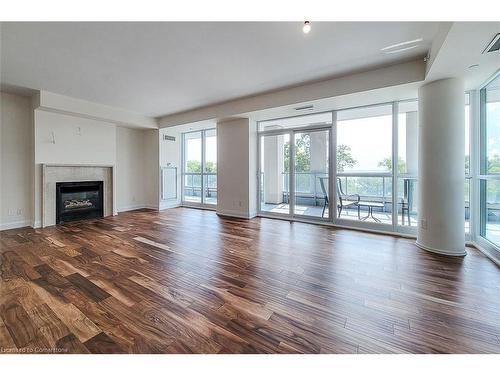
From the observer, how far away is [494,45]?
227 centimetres

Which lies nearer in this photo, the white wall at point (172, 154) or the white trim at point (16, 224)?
the white trim at point (16, 224)

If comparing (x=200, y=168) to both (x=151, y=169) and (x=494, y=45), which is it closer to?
(x=151, y=169)

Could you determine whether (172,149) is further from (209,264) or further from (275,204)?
(209,264)

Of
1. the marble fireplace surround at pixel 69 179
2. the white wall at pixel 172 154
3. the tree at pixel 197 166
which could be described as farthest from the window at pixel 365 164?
the marble fireplace surround at pixel 69 179

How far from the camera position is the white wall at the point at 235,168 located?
559 cm

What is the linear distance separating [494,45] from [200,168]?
6.52 m

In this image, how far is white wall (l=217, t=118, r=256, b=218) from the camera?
18.3ft

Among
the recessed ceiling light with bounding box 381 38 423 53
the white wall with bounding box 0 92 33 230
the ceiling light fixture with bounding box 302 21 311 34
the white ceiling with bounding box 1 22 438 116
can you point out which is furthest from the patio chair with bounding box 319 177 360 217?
the white wall with bounding box 0 92 33 230

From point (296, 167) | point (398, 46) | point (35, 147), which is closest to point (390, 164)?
point (296, 167)

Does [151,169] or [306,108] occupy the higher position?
[306,108]

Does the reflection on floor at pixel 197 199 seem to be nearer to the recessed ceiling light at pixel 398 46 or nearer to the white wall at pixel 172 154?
the white wall at pixel 172 154

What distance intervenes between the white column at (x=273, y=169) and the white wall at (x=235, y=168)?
347mm

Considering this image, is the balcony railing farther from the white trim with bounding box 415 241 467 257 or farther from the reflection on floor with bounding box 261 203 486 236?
the white trim with bounding box 415 241 467 257

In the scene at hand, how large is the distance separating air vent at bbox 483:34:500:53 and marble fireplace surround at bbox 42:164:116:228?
7.18 meters
